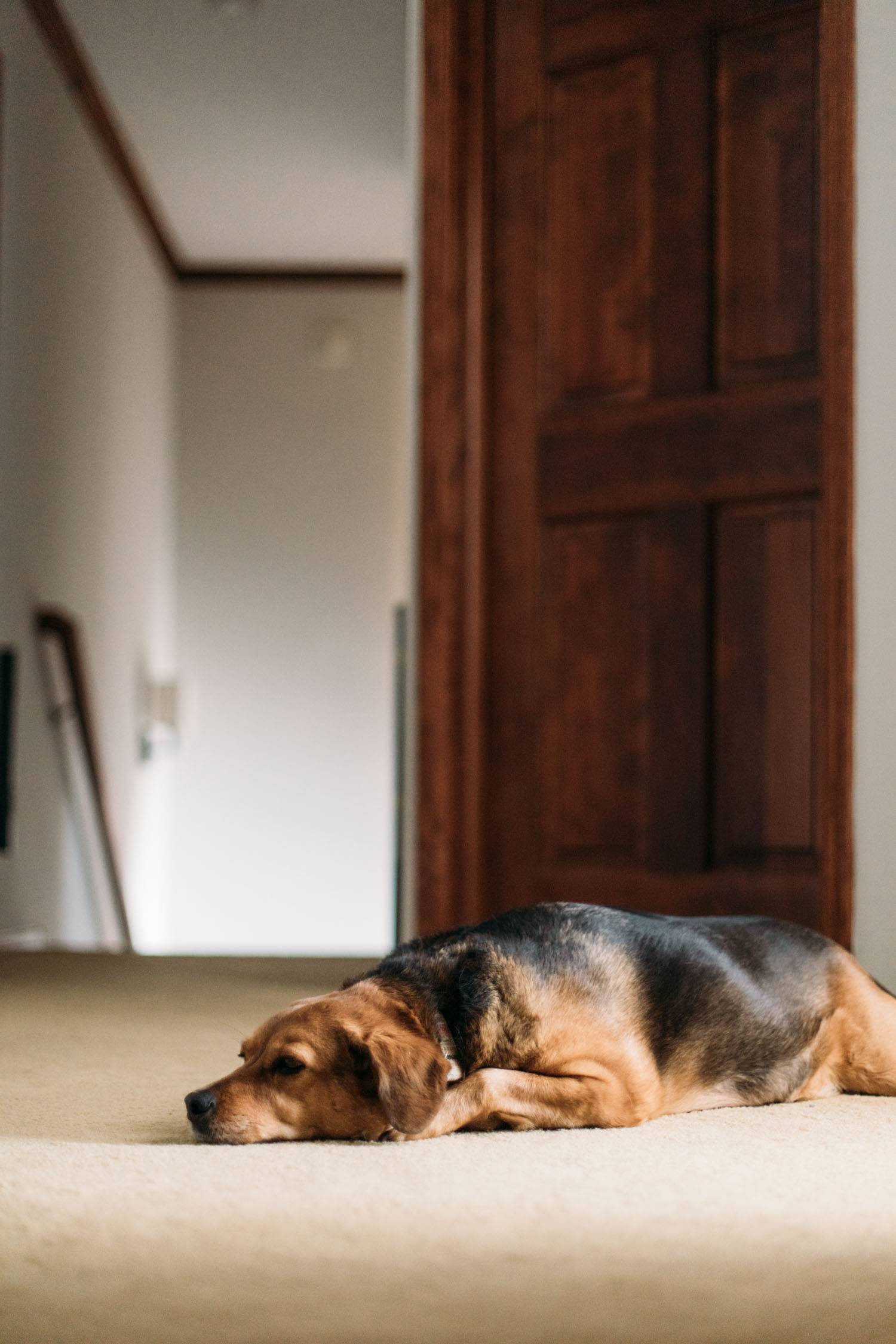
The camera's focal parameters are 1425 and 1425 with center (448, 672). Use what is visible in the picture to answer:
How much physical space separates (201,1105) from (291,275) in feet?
22.1

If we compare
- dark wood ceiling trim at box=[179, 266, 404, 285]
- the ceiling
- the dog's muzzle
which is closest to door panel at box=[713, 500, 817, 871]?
the dog's muzzle

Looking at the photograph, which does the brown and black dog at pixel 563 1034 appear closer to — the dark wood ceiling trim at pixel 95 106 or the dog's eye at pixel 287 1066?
the dog's eye at pixel 287 1066

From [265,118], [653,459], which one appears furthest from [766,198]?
[265,118]

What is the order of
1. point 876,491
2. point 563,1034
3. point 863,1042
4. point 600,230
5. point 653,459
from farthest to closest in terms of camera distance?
point 600,230
point 653,459
point 876,491
point 863,1042
point 563,1034

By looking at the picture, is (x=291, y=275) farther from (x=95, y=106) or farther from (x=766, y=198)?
(x=766, y=198)

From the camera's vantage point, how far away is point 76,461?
17.5 ft

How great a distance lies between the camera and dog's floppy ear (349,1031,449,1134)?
144 cm

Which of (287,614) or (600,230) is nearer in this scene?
(600,230)

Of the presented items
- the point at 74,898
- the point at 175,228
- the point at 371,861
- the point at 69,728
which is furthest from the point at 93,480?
the point at 371,861

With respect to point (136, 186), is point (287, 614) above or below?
below

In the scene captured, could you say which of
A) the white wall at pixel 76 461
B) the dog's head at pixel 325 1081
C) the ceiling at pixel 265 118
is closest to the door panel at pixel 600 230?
the white wall at pixel 76 461

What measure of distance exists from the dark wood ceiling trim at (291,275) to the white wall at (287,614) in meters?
0.05

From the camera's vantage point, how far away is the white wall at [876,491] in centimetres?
242

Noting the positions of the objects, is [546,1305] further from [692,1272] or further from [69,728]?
[69,728]
